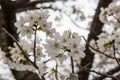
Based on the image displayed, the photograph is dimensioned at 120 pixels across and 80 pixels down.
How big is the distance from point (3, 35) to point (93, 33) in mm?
786

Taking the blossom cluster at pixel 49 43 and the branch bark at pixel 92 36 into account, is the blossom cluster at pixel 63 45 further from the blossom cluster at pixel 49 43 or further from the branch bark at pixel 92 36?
the branch bark at pixel 92 36

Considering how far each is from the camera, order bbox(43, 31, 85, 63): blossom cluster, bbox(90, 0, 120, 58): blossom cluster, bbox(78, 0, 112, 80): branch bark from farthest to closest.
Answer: bbox(78, 0, 112, 80): branch bark
bbox(90, 0, 120, 58): blossom cluster
bbox(43, 31, 85, 63): blossom cluster

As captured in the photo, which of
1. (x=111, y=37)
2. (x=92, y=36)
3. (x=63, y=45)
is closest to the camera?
(x=63, y=45)

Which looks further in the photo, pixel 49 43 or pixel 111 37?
pixel 111 37

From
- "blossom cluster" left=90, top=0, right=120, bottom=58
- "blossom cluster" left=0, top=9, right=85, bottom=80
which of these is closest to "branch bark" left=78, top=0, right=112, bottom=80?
"blossom cluster" left=90, top=0, right=120, bottom=58

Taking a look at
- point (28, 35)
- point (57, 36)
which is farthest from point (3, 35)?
point (57, 36)

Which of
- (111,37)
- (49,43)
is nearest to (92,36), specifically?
(111,37)

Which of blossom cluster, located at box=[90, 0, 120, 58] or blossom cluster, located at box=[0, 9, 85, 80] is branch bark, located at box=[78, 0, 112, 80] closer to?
blossom cluster, located at box=[90, 0, 120, 58]

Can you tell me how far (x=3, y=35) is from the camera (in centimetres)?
275

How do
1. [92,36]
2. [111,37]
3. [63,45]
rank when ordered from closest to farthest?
[63,45] < [111,37] < [92,36]

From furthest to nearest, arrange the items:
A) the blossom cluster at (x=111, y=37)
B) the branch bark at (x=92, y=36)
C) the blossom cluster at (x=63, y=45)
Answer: the branch bark at (x=92, y=36) → the blossom cluster at (x=111, y=37) → the blossom cluster at (x=63, y=45)

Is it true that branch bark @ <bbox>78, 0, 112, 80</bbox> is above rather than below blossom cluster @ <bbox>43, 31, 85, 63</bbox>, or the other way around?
above

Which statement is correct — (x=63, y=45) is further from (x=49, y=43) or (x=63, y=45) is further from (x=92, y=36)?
(x=92, y=36)

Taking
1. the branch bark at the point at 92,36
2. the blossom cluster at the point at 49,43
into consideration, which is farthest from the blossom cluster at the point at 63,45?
the branch bark at the point at 92,36
